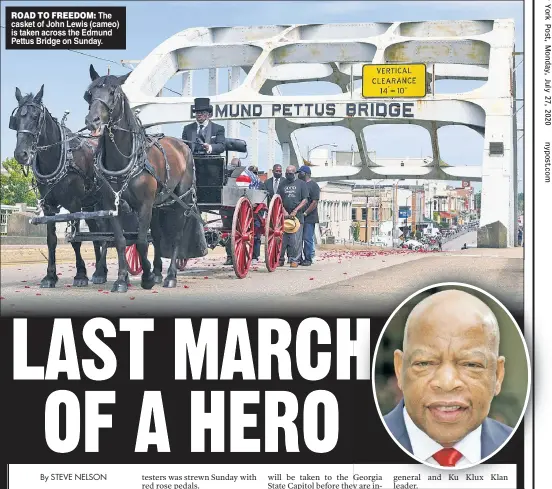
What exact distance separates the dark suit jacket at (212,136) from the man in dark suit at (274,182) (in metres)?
1.08

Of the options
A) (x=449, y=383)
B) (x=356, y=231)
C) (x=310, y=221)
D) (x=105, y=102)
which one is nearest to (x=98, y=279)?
(x=105, y=102)

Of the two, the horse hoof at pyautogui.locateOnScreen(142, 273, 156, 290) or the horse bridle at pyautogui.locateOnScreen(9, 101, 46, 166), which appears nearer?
the horse bridle at pyautogui.locateOnScreen(9, 101, 46, 166)

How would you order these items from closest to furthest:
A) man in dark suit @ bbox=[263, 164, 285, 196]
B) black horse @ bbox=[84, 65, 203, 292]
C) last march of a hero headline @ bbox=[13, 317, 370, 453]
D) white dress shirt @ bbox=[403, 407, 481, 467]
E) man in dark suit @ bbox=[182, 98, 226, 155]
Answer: white dress shirt @ bbox=[403, 407, 481, 467] < last march of a hero headline @ bbox=[13, 317, 370, 453] < black horse @ bbox=[84, 65, 203, 292] < man in dark suit @ bbox=[182, 98, 226, 155] < man in dark suit @ bbox=[263, 164, 285, 196]

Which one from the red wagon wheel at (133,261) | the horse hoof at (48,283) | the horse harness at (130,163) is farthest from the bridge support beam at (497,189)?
the red wagon wheel at (133,261)

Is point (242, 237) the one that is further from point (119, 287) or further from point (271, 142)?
point (119, 287)

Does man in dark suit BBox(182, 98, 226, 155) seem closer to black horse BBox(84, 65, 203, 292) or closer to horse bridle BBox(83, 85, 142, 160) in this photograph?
black horse BBox(84, 65, 203, 292)

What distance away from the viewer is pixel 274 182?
11.8 metres

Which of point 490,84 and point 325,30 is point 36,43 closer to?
point 325,30

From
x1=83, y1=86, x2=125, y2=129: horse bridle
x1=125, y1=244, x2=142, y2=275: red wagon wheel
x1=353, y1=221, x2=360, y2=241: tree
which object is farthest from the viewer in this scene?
x1=125, y1=244, x2=142, y2=275: red wagon wheel

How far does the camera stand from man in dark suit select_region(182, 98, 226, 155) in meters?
10.1

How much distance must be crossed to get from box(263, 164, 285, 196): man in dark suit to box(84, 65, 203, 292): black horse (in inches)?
45.5
